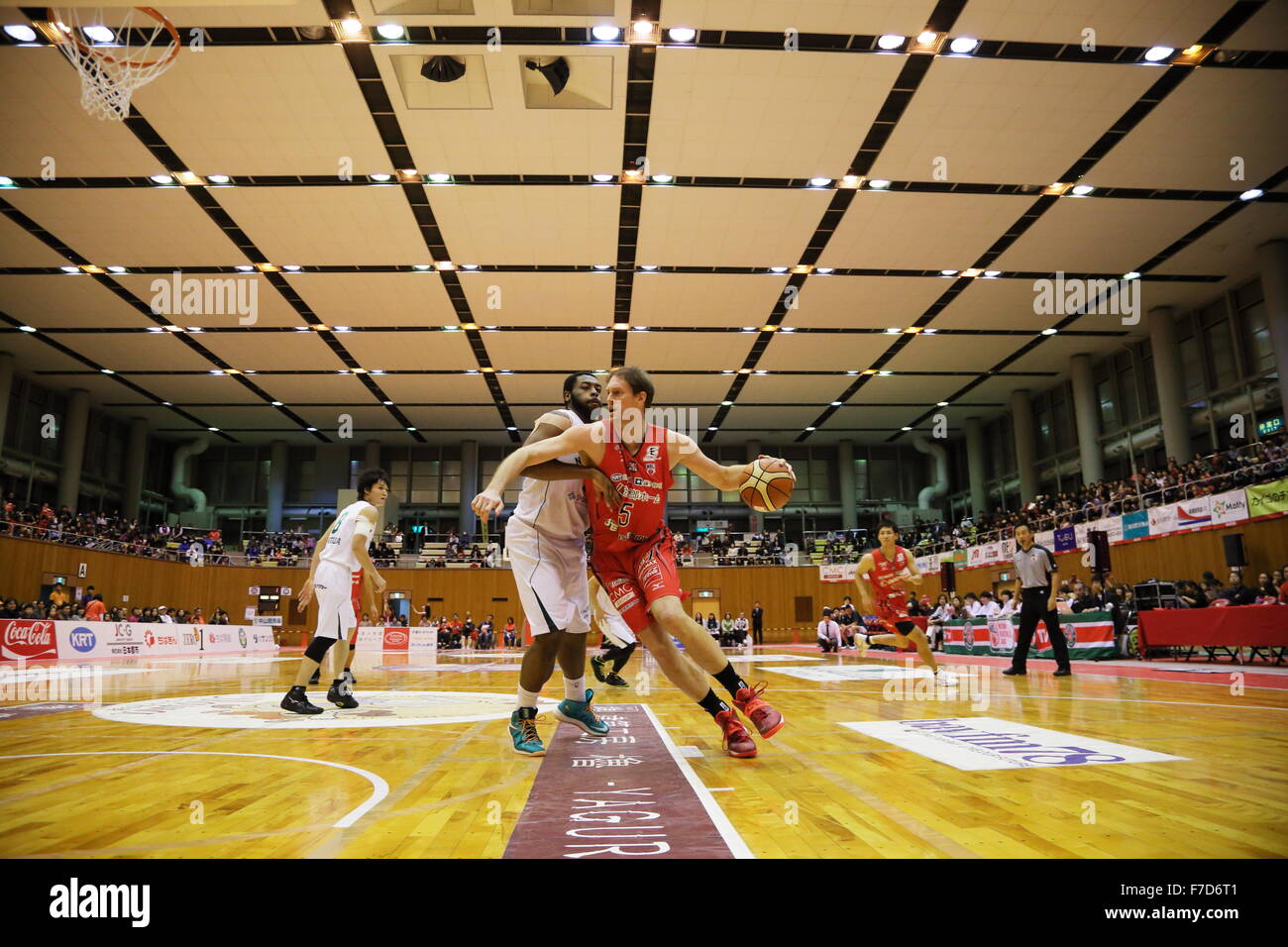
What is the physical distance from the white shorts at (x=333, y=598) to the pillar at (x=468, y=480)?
3123cm

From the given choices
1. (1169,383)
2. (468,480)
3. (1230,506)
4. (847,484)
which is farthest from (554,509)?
(847,484)

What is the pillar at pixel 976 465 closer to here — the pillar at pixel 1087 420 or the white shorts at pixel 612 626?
the pillar at pixel 1087 420

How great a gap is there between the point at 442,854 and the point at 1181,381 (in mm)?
26747

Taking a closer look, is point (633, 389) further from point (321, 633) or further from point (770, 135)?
point (770, 135)

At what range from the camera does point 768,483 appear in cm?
Answer: 378

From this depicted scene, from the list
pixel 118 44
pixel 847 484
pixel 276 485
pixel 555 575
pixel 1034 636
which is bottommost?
pixel 1034 636

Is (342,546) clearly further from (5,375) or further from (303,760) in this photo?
(5,375)

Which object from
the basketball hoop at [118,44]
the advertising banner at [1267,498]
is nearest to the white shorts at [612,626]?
the basketball hoop at [118,44]

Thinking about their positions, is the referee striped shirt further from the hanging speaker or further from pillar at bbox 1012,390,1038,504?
pillar at bbox 1012,390,1038,504

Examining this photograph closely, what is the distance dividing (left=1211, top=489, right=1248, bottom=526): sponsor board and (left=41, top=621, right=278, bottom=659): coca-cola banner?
24.2 meters

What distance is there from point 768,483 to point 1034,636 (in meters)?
14.3

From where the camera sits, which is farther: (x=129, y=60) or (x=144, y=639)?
(x=144, y=639)

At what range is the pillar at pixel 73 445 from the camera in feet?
93.9
